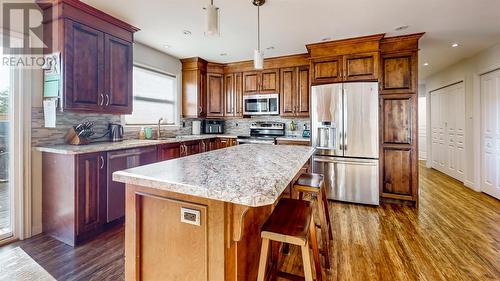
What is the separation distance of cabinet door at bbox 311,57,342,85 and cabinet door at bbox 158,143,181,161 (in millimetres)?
2506

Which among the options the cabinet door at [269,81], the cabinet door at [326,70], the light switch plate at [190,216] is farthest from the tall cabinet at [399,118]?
the light switch plate at [190,216]

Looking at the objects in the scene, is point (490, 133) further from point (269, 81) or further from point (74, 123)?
point (74, 123)

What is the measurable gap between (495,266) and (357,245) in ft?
3.62

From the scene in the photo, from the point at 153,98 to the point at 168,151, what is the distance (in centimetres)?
125

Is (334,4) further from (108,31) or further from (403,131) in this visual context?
(108,31)

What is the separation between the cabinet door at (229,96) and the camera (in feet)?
16.9

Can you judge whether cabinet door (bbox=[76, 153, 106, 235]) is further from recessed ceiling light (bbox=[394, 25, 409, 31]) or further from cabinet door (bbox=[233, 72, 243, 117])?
recessed ceiling light (bbox=[394, 25, 409, 31])

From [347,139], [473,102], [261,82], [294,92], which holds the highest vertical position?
[261,82]

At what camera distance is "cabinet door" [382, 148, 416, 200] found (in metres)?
3.58

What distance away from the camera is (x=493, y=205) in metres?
3.59

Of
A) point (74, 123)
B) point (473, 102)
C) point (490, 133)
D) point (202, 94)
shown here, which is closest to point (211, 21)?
point (74, 123)

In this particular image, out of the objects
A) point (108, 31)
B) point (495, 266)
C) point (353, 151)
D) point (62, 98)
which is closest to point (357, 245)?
point (495, 266)

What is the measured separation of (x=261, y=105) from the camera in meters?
4.82

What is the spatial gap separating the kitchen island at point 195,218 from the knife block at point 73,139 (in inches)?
71.0
